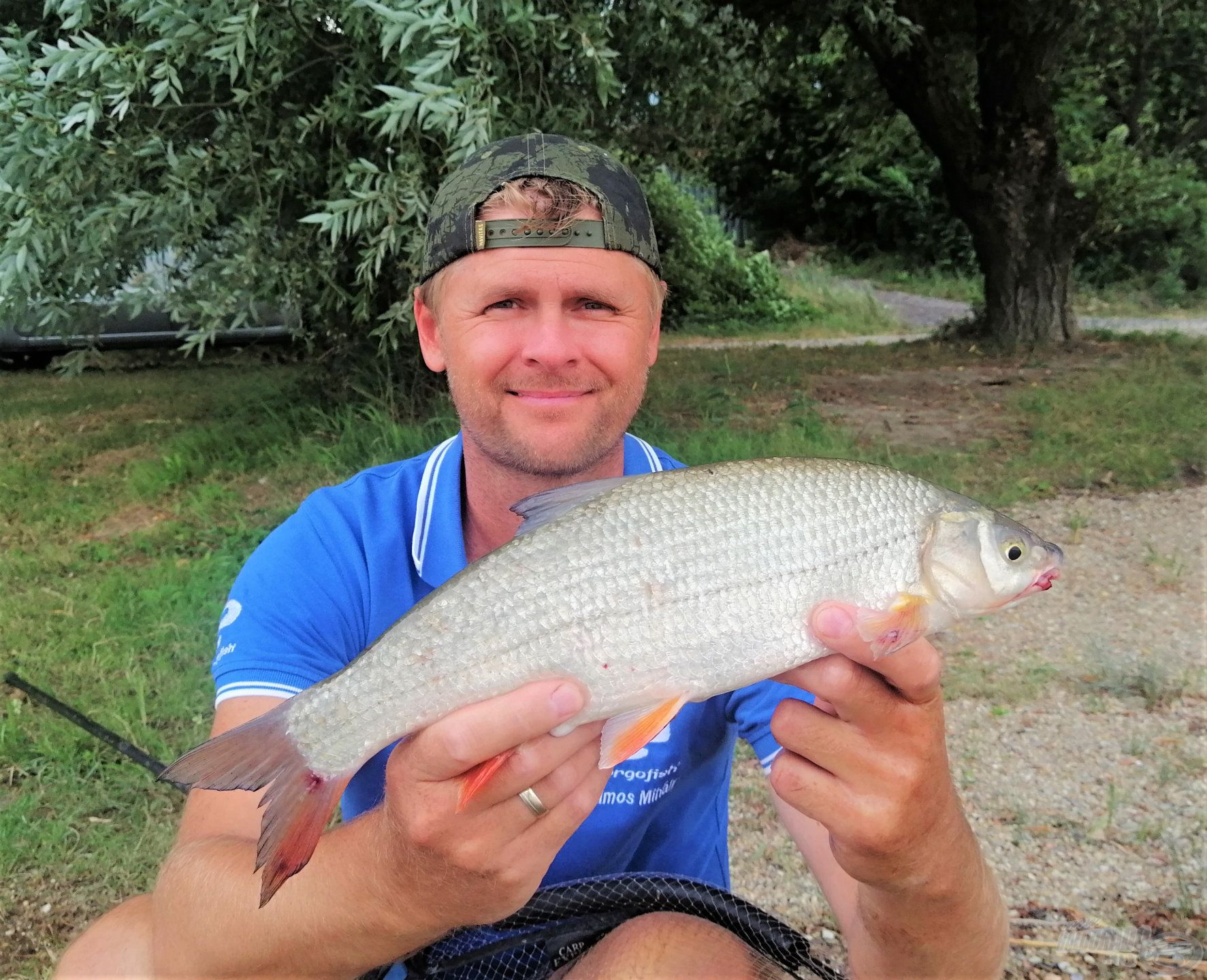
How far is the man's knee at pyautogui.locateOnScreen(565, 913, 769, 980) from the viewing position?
1712 mm

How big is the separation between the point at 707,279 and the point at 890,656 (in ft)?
60.5

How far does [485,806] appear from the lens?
58.1 inches

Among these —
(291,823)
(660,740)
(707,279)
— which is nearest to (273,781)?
(291,823)

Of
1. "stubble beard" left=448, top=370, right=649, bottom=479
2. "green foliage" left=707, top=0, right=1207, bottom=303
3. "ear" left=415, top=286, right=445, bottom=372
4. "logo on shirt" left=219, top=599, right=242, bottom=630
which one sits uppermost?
"green foliage" left=707, top=0, right=1207, bottom=303

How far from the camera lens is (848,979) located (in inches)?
78.9

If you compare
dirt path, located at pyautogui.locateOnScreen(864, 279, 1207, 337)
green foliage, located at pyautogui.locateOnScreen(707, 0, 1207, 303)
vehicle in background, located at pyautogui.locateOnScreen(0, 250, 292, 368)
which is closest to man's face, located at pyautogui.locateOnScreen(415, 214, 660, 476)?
green foliage, located at pyautogui.locateOnScreen(707, 0, 1207, 303)

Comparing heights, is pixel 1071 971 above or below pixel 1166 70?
below

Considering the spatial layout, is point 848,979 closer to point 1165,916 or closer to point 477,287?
point 1165,916

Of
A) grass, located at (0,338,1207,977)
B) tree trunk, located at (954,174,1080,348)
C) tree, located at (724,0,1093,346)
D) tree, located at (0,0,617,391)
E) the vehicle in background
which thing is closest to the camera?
grass, located at (0,338,1207,977)

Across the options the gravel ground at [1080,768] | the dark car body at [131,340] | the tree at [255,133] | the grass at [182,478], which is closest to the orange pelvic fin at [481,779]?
the gravel ground at [1080,768]

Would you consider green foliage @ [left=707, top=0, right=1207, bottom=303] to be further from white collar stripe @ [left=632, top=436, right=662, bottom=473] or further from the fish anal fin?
the fish anal fin

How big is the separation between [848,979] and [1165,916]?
1.15 metres

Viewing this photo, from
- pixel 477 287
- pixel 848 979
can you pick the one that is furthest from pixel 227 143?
pixel 848 979

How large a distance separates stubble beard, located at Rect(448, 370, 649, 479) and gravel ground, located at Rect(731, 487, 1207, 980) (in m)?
1.53
